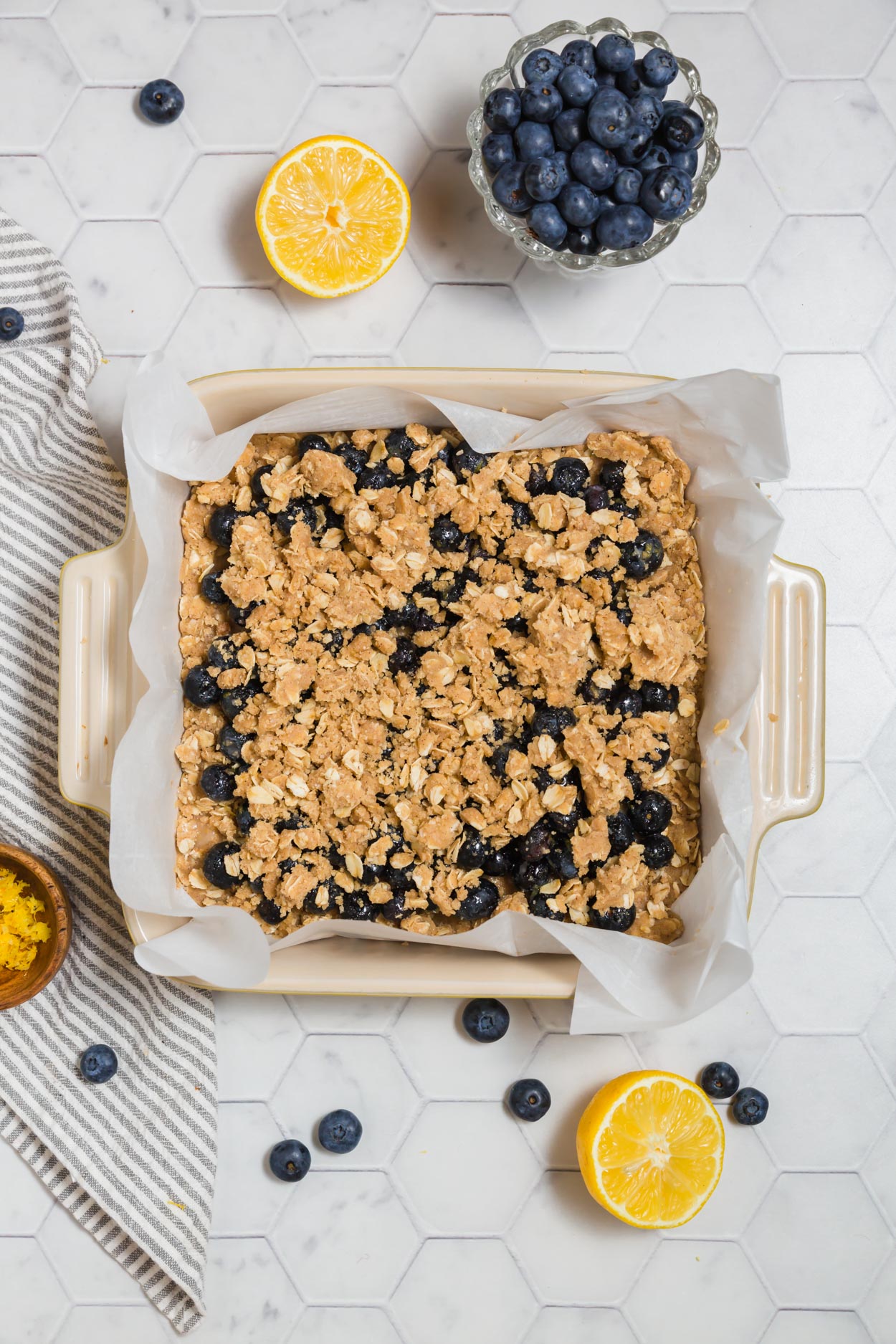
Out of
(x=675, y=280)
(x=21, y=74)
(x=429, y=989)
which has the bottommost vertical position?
(x=429, y=989)

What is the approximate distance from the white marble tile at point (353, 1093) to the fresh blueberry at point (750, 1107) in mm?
449

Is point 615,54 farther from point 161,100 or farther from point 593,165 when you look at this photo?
point 161,100

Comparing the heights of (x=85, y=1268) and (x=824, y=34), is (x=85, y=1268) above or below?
below

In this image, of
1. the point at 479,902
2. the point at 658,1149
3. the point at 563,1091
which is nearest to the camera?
the point at 479,902

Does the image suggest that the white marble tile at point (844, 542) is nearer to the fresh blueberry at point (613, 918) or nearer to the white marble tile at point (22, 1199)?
the fresh blueberry at point (613, 918)

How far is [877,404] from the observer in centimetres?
146

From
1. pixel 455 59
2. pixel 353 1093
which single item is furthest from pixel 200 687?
pixel 455 59

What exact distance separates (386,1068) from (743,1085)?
1.67 feet

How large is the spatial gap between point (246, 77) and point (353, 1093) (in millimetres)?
1443

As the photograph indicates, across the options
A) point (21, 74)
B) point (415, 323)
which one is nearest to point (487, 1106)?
point (415, 323)

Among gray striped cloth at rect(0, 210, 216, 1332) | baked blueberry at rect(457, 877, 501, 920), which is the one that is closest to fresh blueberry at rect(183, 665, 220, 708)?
gray striped cloth at rect(0, 210, 216, 1332)

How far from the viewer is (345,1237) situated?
1.44 meters

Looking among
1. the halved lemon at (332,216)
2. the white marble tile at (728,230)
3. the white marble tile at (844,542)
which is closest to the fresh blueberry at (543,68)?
the halved lemon at (332,216)

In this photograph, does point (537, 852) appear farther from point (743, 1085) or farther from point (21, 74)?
point (21, 74)
